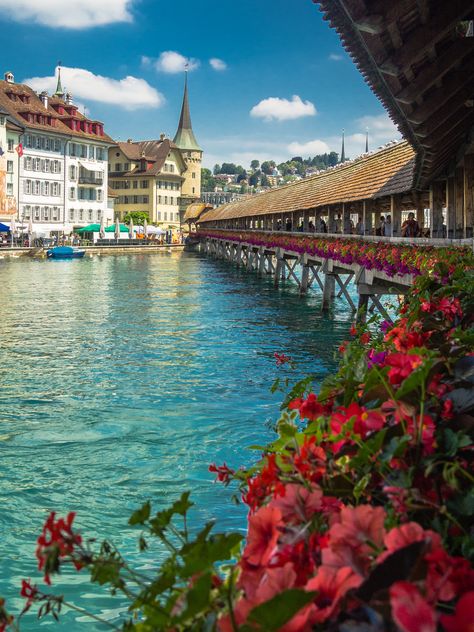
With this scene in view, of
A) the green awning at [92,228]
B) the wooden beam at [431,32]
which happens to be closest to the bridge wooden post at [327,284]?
the wooden beam at [431,32]

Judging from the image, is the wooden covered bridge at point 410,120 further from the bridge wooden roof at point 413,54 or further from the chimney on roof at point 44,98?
the chimney on roof at point 44,98

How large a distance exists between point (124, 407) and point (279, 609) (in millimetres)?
9638

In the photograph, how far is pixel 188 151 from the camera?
121 meters

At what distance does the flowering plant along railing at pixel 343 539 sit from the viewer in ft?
4.29

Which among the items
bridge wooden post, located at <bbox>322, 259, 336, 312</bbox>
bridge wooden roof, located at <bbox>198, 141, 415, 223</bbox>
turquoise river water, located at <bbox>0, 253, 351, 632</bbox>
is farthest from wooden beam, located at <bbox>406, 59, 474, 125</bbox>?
bridge wooden post, located at <bbox>322, 259, 336, 312</bbox>

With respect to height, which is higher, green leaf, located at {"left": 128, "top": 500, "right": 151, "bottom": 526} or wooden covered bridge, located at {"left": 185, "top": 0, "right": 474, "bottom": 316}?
wooden covered bridge, located at {"left": 185, "top": 0, "right": 474, "bottom": 316}

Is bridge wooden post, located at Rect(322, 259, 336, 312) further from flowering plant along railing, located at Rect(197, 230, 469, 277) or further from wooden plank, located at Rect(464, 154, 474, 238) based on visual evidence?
wooden plank, located at Rect(464, 154, 474, 238)

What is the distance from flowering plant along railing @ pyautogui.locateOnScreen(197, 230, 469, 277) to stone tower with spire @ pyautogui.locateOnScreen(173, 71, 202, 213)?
79188mm

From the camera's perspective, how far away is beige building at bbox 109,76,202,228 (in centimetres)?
9989

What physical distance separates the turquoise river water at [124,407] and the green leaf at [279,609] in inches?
149

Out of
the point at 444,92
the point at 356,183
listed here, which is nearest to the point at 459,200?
the point at 356,183

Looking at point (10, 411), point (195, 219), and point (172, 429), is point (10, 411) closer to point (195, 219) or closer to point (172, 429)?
point (172, 429)

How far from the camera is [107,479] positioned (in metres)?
7.59

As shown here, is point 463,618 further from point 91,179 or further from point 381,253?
point 91,179
